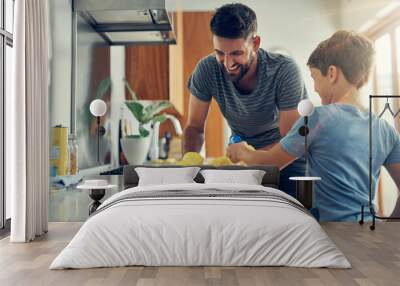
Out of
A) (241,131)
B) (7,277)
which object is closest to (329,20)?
(241,131)

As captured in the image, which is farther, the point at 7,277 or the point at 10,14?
the point at 10,14

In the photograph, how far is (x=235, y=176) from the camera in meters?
6.04

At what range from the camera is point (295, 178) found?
6.19 m

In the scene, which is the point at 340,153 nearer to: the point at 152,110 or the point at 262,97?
the point at 262,97

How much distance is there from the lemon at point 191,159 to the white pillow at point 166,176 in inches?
12.0

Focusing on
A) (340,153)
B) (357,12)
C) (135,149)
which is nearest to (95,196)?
(135,149)

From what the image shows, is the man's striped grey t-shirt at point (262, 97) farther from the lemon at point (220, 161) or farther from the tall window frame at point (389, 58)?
the tall window frame at point (389, 58)

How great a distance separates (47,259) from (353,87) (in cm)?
407

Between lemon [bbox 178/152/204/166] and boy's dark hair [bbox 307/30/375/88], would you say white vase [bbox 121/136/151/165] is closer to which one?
lemon [bbox 178/152/204/166]

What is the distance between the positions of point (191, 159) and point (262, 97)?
1113mm

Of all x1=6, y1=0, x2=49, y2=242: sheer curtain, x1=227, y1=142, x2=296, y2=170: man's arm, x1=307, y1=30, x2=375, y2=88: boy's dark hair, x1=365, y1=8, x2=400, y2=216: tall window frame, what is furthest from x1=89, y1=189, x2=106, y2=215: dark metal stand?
x1=365, y1=8, x2=400, y2=216: tall window frame

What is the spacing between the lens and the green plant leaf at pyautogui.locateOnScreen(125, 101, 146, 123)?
6.68m

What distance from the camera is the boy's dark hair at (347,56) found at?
6.64 metres

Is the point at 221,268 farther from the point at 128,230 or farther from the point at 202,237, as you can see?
the point at 128,230
